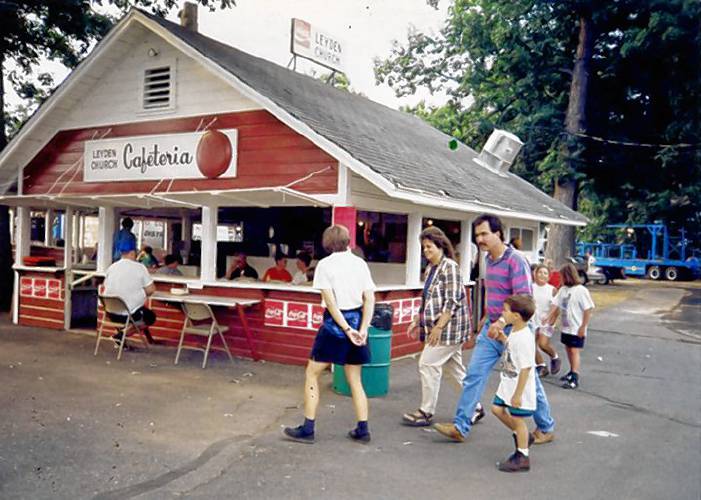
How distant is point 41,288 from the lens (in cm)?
1159

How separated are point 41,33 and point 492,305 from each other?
1344cm

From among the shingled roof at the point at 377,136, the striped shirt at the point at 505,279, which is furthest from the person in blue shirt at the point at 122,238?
the striped shirt at the point at 505,279

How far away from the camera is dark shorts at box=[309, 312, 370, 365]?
17.6ft

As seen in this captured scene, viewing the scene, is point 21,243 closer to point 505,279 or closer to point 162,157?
point 162,157

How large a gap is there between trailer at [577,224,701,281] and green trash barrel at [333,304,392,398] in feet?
93.0

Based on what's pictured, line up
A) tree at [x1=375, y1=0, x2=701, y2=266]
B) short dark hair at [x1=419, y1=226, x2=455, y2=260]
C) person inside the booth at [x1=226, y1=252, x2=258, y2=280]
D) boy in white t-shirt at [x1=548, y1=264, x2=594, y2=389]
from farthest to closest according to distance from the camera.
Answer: tree at [x1=375, y1=0, x2=701, y2=266] < person inside the booth at [x1=226, y1=252, x2=258, y2=280] < boy in white t-shirt at [x1=548, y1=264, x2=594, y2=389] < short dark hair at [x1=419, y1=226, x2=455, y2=260]

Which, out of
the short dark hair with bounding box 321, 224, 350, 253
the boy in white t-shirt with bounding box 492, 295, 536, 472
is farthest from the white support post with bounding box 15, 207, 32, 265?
the boy in white t-shirt with bounding box 492, 295, 536, 472

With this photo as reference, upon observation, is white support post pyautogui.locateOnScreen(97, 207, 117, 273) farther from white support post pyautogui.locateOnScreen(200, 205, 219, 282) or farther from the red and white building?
white support post pyautogui.locateOnScreen(200, 205, 219, 282)

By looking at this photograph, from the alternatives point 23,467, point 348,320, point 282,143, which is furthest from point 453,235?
point 23,467

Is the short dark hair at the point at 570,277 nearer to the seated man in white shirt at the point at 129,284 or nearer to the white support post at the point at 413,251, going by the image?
the white support post at the point at 413,251

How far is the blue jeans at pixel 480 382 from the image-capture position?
534 centimetres

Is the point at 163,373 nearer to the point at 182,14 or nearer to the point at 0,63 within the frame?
the point at 182,14

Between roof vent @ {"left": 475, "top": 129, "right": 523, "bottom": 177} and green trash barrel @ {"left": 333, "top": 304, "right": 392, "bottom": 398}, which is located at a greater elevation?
roof vent @ {"left": 475, "top": 129, "right": 523, "bottom": 177}

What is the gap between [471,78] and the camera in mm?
26594
